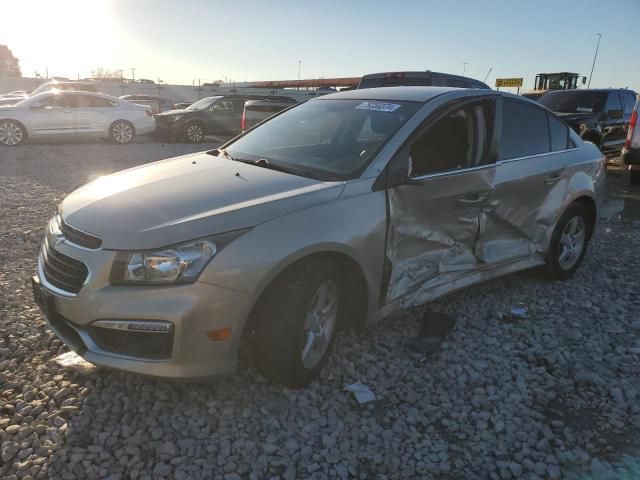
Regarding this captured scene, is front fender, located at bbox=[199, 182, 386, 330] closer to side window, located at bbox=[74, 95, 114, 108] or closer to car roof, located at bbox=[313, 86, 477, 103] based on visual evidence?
Result: car roof, located at bbox=[313, 86, 477, 103]

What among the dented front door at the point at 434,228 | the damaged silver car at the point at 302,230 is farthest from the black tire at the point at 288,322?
the dented front door at the point at 434,228

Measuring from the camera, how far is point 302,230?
8.62ft

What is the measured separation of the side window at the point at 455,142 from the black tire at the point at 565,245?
1.29 m

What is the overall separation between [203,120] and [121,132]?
277 cm

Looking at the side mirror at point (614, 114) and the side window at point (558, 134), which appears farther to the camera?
the side mirror at point (614, 114)

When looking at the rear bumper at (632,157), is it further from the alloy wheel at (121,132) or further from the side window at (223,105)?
the alloy wheel at (121,132)

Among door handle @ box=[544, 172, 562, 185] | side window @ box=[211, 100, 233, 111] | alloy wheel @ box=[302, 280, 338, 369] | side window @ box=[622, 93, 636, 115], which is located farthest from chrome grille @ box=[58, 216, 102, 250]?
side window @ box=[211, 100, 233, 111]

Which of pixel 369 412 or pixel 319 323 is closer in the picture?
pixel 369 412

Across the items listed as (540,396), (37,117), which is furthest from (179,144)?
(540,396)

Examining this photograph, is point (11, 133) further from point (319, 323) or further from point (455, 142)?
point (319, 323)

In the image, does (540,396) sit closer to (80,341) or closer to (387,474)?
(387,474)

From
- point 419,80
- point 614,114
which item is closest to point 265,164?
point 419,80

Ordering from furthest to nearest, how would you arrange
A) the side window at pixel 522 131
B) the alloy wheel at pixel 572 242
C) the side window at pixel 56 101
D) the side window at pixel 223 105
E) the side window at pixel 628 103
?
the side window at pixel 223 105 → the side window at pixel 56 101 → the side window at pixel 628 103 → the alloy wheel at pixel 572 242 → the side window at pixel 522 131

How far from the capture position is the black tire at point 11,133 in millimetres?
13117
